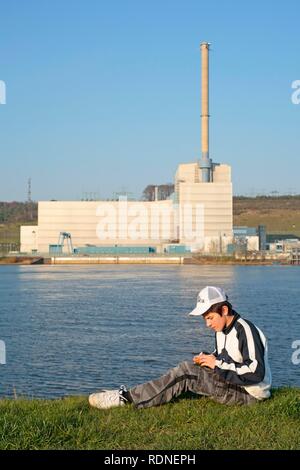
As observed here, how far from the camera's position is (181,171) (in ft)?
283

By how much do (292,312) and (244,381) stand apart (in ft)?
73.9

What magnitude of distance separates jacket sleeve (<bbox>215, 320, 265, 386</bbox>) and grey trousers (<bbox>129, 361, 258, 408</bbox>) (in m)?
0.10

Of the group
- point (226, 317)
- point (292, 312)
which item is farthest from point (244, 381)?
point (292, 312)

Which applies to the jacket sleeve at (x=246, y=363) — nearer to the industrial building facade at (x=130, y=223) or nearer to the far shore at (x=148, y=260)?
the far shore at (x=148, y=260)

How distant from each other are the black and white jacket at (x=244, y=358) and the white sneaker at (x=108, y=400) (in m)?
0.78

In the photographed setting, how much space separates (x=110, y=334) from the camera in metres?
20.9

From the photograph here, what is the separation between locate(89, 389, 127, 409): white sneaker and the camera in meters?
6.01

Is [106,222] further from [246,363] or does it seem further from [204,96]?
[246,363]

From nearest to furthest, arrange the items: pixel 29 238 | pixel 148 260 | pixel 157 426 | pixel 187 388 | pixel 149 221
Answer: pixel 157 426 < pixel 187 388 < pixel 148 260 < pixel 149 221 < pixel 29 238

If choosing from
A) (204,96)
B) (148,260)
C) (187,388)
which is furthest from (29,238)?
(187,388)

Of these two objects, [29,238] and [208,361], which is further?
[29,238]

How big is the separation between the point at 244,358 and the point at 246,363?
0.04 metres

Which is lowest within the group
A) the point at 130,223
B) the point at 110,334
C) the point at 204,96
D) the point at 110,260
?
the point at 110,334

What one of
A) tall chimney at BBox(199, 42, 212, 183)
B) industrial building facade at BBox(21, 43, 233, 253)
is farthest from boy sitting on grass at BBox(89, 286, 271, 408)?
industrial building facade at BBox(21, 43, 233, 253)
